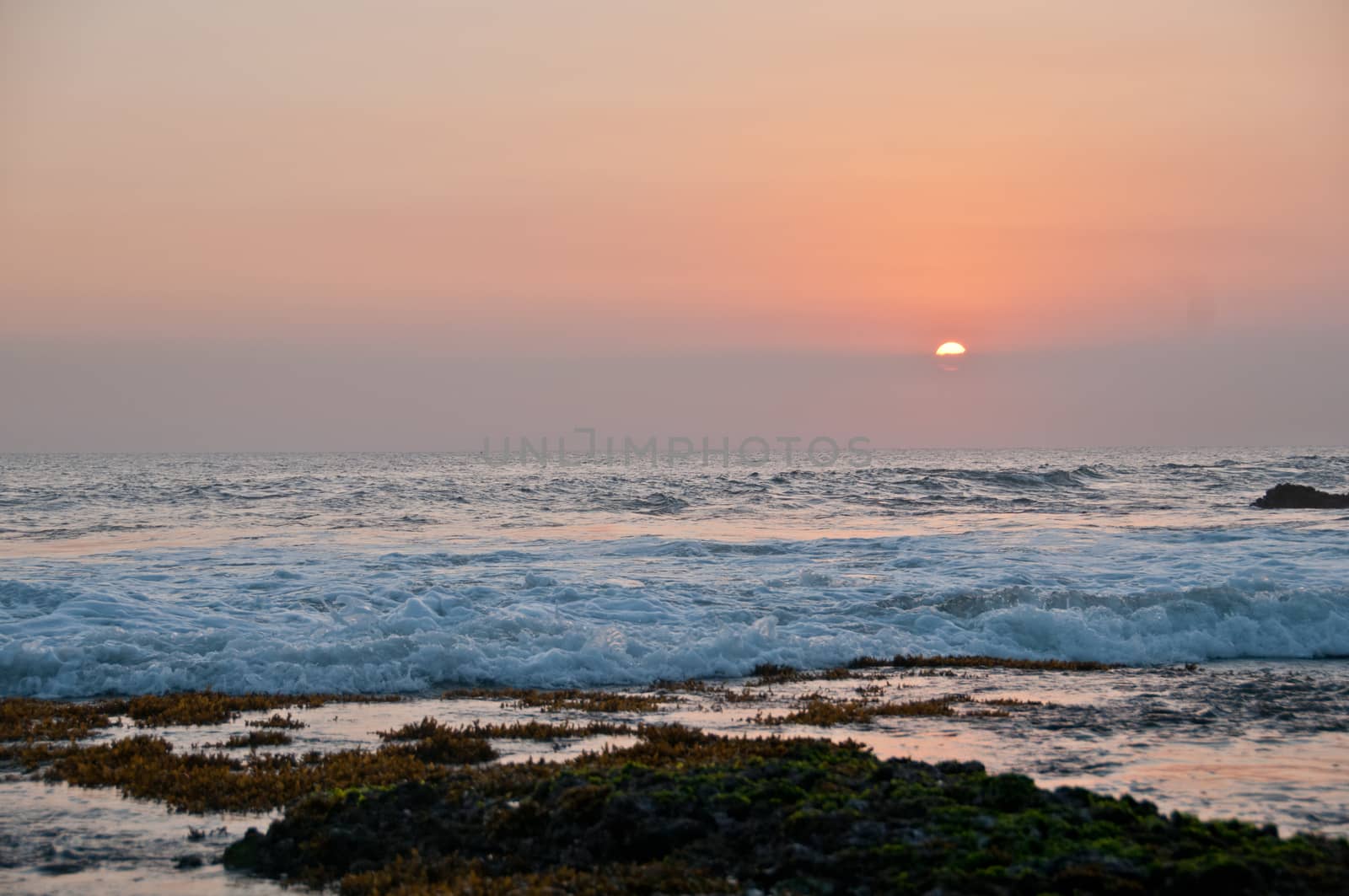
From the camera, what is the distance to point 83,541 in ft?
123

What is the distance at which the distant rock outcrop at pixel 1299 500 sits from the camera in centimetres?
5088

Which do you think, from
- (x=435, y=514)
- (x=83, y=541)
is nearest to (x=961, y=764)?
(x=83, y=541)

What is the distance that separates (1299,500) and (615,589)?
1681 inches

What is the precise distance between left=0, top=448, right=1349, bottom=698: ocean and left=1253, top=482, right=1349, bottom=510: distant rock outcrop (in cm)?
358

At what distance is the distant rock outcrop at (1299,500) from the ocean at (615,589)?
3581mm

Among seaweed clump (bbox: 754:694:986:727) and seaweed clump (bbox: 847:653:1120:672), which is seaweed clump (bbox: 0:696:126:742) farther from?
seaweed clump (bbox: 847:653:1120:672)

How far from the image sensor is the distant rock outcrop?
5088 centimetres

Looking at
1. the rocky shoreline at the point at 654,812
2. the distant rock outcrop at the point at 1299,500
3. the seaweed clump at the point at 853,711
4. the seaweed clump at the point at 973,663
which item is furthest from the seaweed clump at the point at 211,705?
the distant rock outcrop at the point at 1299,500

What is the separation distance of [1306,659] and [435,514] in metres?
37.6

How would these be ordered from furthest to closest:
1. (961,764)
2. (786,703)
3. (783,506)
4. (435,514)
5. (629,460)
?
1. (629,460)
2. (783,506)
3. (435,514)
4. (786,703)
5. (961,764)

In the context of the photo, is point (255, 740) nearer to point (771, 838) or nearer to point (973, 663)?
point (771, 838)

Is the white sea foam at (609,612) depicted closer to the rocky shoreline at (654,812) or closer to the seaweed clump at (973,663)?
the seaweed clump at (973,663)

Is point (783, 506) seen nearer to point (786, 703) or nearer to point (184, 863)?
point (786, 703)

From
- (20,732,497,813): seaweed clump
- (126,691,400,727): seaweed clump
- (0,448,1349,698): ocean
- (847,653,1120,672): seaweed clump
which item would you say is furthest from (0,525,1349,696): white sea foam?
(20,732,497,813): seaweed clump
